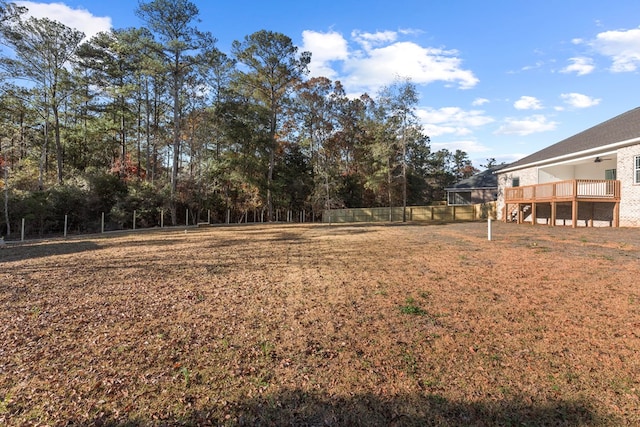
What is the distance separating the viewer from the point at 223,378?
2.90 meters

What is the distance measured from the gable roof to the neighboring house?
37.1 feet

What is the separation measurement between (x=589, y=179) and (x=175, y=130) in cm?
2425

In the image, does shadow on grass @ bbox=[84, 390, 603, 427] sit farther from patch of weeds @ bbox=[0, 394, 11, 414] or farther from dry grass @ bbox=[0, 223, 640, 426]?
patch of weeds @ bbox=[0, 394, 11, 414]

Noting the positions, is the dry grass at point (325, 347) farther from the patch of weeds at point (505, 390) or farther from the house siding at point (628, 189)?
the house siding at point (628, 189)

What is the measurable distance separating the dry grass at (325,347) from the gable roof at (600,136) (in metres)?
11.0

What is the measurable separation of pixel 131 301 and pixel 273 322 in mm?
2344

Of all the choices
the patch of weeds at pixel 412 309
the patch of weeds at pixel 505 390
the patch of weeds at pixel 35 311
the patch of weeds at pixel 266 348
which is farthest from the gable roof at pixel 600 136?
the patch of weeds at pixel 35 311

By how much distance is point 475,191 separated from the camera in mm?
31797

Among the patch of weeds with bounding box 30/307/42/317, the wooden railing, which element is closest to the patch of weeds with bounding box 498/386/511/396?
the patch of weeds with bounding box 30/307/42/317

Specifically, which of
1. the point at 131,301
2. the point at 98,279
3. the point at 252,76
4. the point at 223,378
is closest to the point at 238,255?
the point at 98,279

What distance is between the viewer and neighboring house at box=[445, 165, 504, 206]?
31031mm

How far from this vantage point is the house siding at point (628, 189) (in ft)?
43.5

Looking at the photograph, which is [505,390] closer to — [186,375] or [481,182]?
[186,375]

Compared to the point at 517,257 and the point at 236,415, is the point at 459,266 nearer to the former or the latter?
the point at 517,257
